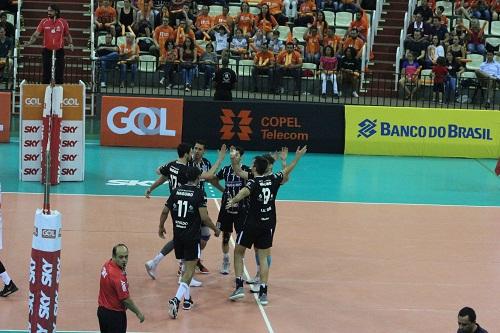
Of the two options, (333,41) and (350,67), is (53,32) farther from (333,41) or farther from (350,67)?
(333,41)

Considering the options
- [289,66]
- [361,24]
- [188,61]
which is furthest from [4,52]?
[361,24]

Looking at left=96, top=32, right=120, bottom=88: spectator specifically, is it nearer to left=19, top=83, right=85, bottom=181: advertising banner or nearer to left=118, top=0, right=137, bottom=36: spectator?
left=118, top=0, right=137, bottom=36: spectator

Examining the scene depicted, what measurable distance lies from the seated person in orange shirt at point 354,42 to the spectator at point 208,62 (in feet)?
13.4

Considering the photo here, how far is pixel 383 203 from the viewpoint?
69.6 ft

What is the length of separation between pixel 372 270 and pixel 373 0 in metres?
19.1

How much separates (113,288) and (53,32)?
12972 millimetres

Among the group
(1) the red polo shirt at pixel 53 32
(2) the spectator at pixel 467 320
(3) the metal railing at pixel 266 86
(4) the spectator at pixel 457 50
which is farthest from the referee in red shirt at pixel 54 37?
(2) the spectator at pixel 467 320

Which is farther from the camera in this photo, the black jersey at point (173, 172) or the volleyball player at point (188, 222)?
the black jersey at point (173, 172)

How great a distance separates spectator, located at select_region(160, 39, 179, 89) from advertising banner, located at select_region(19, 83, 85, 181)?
7827 millimetres

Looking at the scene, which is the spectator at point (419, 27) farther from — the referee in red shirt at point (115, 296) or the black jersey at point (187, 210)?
the referee in red shirt at point (115, 296)

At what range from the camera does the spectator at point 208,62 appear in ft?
96.8

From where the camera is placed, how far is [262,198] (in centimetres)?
1436

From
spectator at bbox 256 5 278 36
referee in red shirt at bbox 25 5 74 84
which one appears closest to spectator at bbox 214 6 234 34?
spectator at bbox 256 5 278 36

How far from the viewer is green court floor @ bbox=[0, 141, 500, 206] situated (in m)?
21.6
